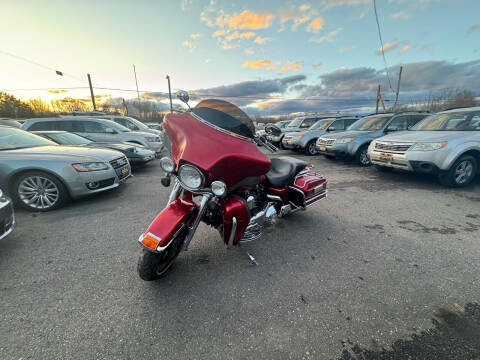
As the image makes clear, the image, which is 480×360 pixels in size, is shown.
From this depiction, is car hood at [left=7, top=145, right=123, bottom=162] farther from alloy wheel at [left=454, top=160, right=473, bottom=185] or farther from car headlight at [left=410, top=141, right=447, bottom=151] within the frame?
alloy wheel at [left=454, top=160, right=473, bottom=185]

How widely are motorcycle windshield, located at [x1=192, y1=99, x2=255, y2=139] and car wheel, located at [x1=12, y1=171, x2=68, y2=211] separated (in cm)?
317

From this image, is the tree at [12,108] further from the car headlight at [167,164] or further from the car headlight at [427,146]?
the car headlight at [427,146]

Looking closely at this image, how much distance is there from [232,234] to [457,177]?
18.1ft

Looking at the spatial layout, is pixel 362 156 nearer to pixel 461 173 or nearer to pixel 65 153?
pixel 461 173

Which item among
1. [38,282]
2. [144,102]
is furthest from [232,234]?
[144,102]

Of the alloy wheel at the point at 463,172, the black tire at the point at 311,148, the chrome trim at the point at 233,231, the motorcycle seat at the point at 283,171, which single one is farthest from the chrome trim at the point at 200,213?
the black tire at the point at 311,148

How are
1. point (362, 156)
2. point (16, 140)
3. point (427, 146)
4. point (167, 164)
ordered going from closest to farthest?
point (167, 164) → point (16, 140) → point (427, 146) → point (362, 156)

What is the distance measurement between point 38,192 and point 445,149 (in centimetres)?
782

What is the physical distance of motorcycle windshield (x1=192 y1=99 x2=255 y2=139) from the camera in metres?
1.89

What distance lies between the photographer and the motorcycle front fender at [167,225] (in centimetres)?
166

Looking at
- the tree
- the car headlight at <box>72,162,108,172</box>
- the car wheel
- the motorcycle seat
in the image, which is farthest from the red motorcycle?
the tree

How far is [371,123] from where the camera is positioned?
7.19 meters

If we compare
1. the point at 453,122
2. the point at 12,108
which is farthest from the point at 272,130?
the point at 12,108

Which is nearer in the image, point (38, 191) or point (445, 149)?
point (38, 191)
